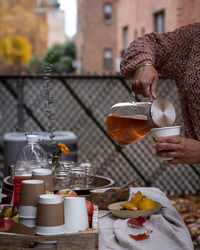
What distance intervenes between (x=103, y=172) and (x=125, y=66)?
4534 mm

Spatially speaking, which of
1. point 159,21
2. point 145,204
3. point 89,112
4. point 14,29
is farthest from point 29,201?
point 14,29

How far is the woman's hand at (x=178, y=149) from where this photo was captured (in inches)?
71.4

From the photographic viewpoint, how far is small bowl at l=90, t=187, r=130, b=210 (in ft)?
7.22

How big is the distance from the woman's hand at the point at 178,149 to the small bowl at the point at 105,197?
0.45 m

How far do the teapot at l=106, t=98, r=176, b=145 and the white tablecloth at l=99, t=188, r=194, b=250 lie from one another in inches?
15.5

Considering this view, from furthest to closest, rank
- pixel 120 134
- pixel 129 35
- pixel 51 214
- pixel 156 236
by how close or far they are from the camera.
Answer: pixel 129 35 < pixel 120 134 < pixel 156 236 < pixel 51 214

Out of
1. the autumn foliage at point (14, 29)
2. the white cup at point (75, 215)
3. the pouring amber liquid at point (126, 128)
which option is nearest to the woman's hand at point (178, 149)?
A: the pouring amber liquid at point (126, 128)

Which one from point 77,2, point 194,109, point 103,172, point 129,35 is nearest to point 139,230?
point 194,109

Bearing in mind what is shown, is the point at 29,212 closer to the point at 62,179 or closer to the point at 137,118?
the point at 62,179

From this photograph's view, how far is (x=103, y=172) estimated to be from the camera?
6.75 meters

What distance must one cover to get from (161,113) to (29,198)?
696 millimetres

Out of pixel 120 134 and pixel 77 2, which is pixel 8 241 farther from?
pixel 77 2

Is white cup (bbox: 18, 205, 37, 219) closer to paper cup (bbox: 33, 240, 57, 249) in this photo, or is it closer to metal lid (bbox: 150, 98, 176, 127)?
paper cup (bbox: 33, 240, 57, 249)

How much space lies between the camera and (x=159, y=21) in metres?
15.0
